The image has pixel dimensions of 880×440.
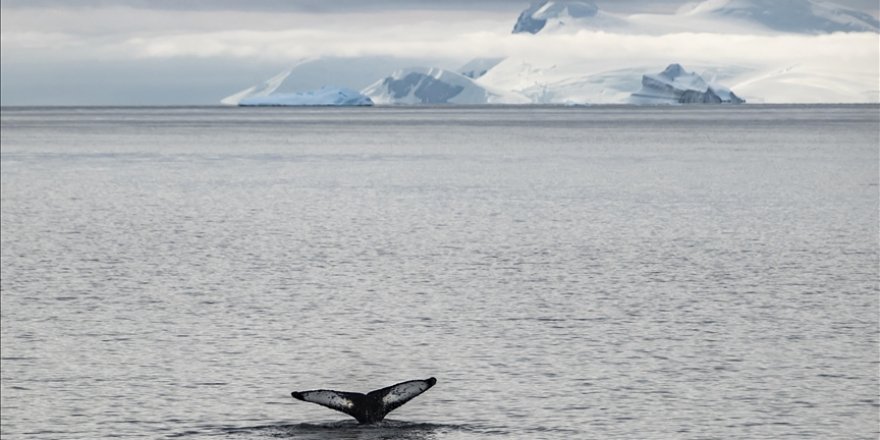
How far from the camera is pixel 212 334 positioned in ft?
62.6

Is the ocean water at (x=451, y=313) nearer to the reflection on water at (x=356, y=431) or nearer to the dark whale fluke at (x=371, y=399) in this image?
the reflection on water at (x=356, y=431)

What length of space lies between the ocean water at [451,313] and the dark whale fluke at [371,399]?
231 mm

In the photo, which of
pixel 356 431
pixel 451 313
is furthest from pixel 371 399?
pixel 451 313

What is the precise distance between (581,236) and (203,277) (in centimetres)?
1033

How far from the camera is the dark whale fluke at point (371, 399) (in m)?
12.9

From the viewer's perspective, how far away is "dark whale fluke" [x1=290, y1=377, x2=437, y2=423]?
1289cm

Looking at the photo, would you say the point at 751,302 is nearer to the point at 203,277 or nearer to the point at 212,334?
the point at 212,334

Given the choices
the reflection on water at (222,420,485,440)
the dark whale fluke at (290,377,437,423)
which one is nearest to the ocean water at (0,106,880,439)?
the reflection on water at (222,420,485,440)

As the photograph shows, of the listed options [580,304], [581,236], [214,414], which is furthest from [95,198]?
[214,414]

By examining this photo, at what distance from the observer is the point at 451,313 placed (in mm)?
20891

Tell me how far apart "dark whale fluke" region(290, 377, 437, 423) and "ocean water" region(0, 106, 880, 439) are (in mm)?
231

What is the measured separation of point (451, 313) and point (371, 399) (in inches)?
293

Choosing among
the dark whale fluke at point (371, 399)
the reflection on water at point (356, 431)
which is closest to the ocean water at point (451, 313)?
the reflection on water at point (356, 431)

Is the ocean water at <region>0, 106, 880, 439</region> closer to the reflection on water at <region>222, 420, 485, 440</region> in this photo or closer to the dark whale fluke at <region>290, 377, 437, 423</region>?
the reflection on water at <region>222, 420, 485, 440</region>
